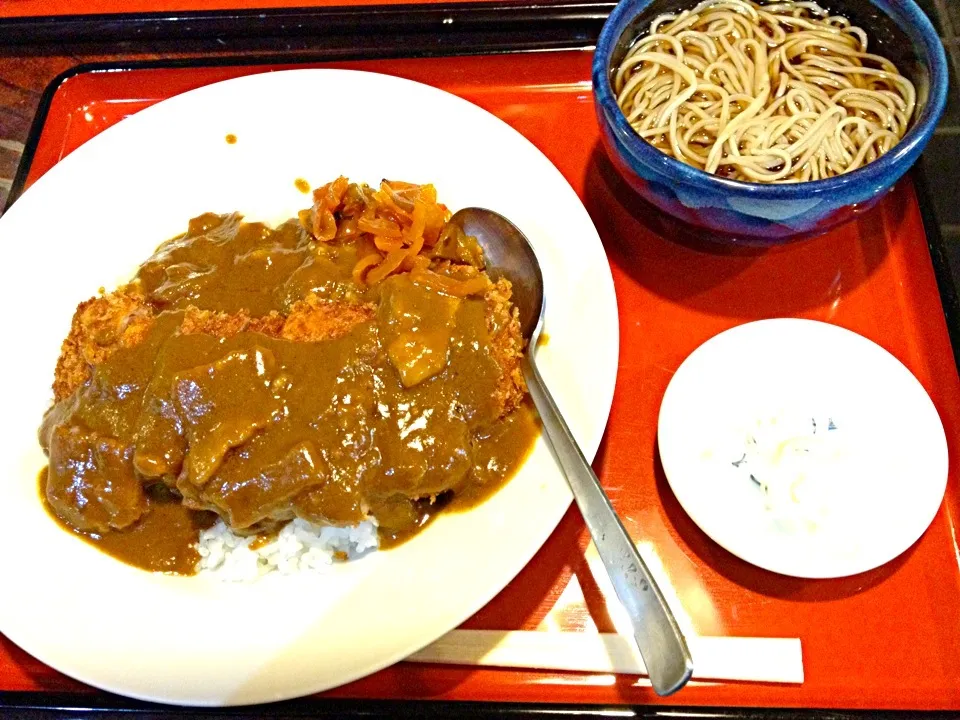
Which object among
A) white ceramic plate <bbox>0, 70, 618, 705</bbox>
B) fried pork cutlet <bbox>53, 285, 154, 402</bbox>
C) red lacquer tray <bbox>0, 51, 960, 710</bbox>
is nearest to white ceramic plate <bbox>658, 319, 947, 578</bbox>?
red lacquer tray <bbox>0, 51, 960, 710</bbox>

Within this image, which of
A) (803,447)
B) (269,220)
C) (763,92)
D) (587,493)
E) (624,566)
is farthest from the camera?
(269,220)

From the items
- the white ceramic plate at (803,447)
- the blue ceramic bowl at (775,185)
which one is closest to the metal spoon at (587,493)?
the white ceramic plate at (803,447)

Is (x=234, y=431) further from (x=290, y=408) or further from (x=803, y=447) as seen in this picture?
(x=803, y=447)

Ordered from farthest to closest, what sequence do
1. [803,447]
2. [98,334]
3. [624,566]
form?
[98,334]
[803,447]
[624,566]

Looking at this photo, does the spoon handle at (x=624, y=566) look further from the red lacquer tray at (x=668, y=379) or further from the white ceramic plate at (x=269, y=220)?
the red lacquer tray at (x=668, y=379)

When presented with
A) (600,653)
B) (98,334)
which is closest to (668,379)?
(600,653)

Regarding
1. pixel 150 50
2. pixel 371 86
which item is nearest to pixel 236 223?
pixel 371 86

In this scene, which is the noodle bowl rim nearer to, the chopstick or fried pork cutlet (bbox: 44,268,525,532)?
fried pork cutlet (bbox: 44,268,525,532)
